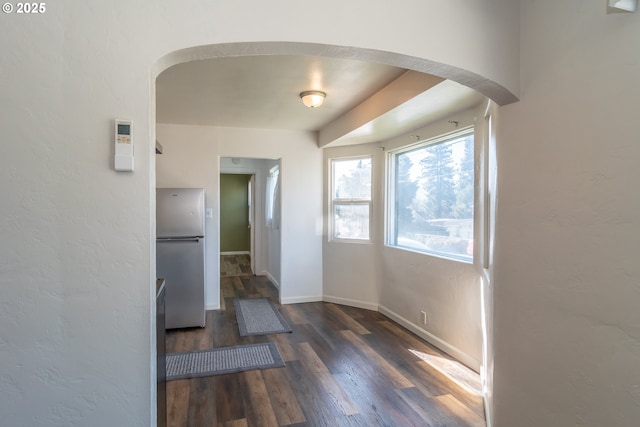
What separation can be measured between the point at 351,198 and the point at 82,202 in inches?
150

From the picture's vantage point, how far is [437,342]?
3.36m

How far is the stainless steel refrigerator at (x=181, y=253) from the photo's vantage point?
13.0 feet

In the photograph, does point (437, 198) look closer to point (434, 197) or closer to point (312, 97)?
point (434, 197)

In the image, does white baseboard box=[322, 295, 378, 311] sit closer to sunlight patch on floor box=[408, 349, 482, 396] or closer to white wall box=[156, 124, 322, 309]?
white wall box=[156, 124, 322, 309]

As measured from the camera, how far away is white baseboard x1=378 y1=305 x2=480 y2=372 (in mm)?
2924

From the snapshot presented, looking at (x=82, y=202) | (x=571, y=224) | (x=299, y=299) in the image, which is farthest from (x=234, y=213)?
(x=571, y=224)

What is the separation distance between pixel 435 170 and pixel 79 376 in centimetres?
318

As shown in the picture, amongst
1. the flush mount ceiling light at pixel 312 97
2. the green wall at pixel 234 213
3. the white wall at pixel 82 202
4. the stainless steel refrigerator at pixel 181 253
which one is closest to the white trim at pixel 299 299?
the stainless steel refrigerator at pixel 181 253

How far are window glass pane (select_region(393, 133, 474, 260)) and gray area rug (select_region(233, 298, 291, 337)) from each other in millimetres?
1690

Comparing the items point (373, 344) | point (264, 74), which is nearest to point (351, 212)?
point (373, 344)

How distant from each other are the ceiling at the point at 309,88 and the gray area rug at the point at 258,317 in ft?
7.45

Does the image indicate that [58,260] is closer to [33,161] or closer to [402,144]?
[33,161]

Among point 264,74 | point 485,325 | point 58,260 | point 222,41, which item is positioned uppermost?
point 264,74

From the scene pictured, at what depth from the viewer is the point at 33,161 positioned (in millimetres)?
1179
